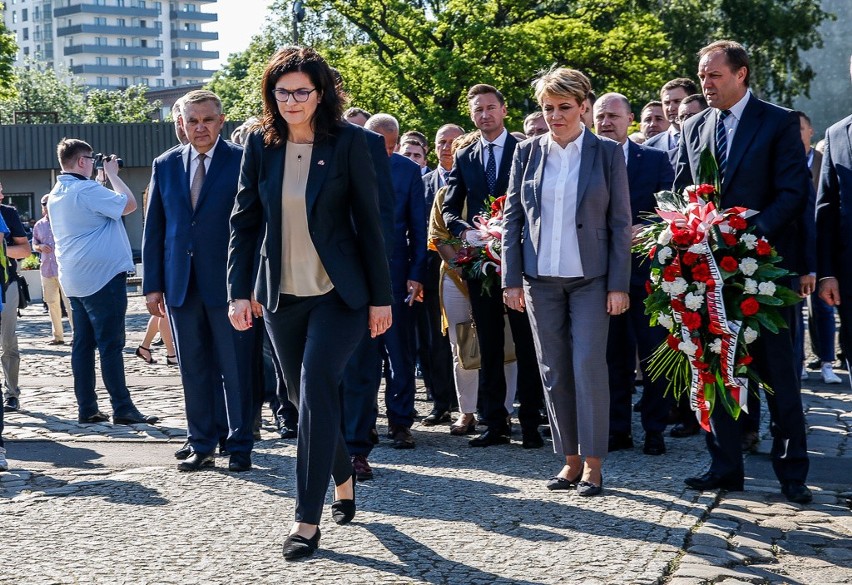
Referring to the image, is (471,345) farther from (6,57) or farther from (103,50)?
(103,50)

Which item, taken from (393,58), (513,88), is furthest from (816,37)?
(393,58)

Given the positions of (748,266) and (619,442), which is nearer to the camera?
(748,266)

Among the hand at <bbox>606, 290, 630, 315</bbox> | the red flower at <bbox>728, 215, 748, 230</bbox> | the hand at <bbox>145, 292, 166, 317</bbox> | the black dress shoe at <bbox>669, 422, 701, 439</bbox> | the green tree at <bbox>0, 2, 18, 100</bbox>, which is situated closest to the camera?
the red flower at <bbox>728, 215, 748, 230</bbox>

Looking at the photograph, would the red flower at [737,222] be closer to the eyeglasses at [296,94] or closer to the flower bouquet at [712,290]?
the flower bouquet at [712,290]

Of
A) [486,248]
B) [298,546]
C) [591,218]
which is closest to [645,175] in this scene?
[486,248]

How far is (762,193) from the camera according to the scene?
6227 mm

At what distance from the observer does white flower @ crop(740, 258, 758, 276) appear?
599 centimetres

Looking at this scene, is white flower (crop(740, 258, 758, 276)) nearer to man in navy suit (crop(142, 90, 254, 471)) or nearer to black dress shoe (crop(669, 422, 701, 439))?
black dress shoe (crop(669, 422, 701, 439))

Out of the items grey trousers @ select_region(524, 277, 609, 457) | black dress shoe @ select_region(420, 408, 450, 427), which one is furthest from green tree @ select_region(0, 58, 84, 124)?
grey trousers @ select_region(524, 277, 609, 457)

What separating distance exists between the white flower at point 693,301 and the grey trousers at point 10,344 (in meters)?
6.58

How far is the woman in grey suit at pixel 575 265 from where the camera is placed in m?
6.42

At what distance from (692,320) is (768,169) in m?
0.89

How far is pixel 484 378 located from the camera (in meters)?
8.05

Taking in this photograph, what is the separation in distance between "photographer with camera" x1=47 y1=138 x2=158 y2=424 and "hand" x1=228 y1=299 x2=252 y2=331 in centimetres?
418
